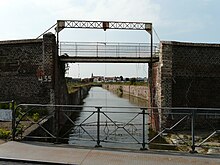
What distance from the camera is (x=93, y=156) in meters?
6.67

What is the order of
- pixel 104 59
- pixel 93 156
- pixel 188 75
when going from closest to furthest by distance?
pixel 93 156
pixel 188 75
pixel 104 59

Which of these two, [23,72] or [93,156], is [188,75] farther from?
[93,156]

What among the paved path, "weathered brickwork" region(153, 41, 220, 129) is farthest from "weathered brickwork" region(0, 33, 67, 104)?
the paved path

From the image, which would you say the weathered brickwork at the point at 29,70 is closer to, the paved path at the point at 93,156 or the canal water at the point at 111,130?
the canal water at the point at 111,130

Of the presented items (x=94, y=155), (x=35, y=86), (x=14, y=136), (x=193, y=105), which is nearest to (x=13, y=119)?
(x=14, y=136)

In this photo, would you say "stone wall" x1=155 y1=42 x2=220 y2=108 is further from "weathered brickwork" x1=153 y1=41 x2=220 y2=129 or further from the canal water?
the canal water

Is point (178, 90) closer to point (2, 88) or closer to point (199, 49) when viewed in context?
point (199, 49)

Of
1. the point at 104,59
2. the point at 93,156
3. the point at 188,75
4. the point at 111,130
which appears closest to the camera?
the point at 93,156

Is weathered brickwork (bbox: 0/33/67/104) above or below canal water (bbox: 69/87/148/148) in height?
above

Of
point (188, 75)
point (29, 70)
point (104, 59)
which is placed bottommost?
point (188, 75)

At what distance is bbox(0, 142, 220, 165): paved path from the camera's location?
6.25 m

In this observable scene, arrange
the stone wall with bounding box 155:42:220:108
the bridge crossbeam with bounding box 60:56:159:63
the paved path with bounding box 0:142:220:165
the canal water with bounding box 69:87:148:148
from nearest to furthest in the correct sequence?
1. the paved path with bounding box 0:142:220:165
2. the canal water with bounding box 69:87:148:148
3. the stone wall with bounding box 155:42:220:108
4. the bridge crossbeam with bounding box 60:56:159:63

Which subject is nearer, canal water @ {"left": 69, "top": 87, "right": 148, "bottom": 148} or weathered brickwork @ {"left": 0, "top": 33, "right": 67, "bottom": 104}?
canal water @ {"left": 69, "top": 87, "right": 148, "bottom": 148}

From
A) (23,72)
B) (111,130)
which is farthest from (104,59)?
(23,72)
